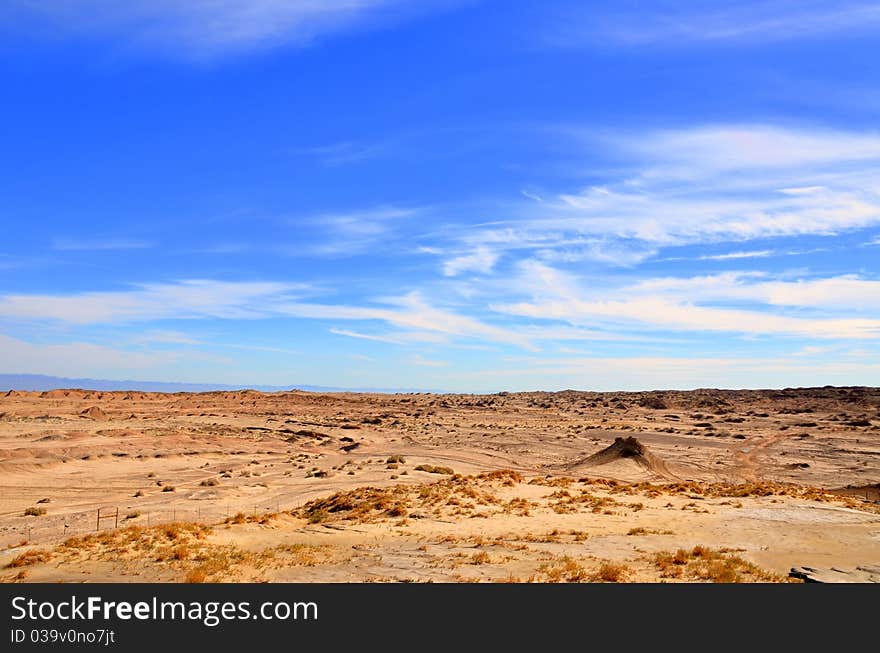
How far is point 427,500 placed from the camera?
32.2 metres

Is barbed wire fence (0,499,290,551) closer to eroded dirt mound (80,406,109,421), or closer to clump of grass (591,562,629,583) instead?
clump of grass (591,562,629,583)

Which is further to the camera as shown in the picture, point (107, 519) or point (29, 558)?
point (107, 519)

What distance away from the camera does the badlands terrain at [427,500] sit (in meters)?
18.6

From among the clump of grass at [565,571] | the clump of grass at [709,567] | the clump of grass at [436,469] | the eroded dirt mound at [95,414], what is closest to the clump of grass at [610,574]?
the clump of grass at [565,571]

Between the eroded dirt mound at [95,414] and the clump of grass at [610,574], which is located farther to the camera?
the eroded dirt mound at [95,414]

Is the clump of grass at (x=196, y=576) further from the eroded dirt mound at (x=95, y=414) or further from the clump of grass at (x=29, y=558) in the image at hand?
the eroded dirt mound at (x=95, y=414)

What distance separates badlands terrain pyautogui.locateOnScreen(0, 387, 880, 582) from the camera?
18.6 meters

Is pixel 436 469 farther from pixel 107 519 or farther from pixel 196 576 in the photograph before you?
pixel 196 576

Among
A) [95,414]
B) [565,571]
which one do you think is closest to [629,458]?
[565,571]

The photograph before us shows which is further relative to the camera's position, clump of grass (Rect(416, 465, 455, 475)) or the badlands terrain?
clump of grass (Rect(416, 465, 455, 475))

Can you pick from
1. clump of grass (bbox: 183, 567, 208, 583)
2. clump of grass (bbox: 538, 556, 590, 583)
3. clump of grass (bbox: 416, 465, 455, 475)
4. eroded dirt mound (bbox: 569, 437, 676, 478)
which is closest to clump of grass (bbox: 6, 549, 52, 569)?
clump of grass (bbox: 183, 567, 208, 583)

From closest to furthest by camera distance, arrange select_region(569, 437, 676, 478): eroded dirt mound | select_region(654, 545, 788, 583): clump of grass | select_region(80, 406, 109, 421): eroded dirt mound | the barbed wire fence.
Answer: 1. select_region(654, 545, 788, 583): clump of grass
2. the barbed wire fence
3. select_region(569, 437, 676, 478): eroded dirt mound
4. select_region(80, 406, 109, 421): eroded dirt mound
